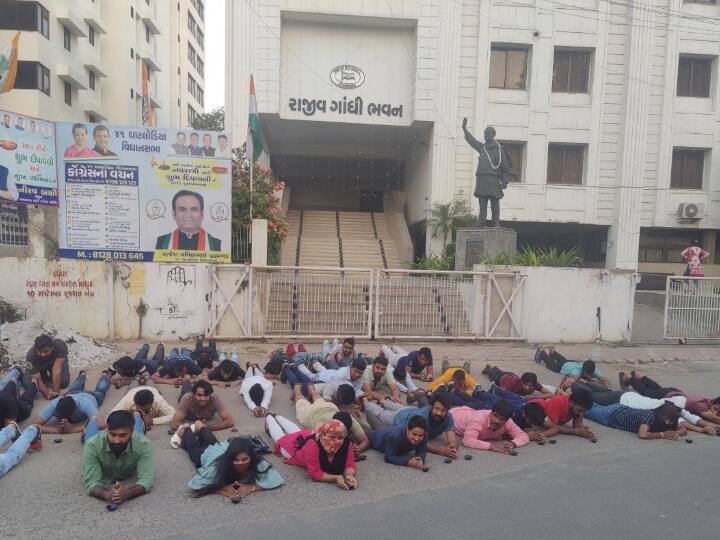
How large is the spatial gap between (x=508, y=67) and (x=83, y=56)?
74.5 feet

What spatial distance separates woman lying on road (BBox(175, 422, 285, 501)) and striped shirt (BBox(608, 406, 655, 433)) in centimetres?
414

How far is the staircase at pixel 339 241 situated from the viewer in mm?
17125

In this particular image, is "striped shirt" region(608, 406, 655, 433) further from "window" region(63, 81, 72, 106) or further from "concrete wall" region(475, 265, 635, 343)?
"window" region(63, 81, 72, 106)

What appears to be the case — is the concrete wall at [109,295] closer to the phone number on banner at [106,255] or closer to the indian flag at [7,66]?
the phone number on banner at [106,255]

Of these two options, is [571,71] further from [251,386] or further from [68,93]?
[68,93]

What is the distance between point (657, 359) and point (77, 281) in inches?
450

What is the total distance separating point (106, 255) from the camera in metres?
10.4

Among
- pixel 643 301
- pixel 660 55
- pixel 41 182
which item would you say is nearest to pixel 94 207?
pixel 41 182

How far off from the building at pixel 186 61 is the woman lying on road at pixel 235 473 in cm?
4306

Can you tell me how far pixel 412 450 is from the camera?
4973 millimetres

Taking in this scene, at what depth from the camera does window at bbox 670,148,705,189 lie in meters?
19.5

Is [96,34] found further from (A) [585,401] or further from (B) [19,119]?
(A) [585,401]

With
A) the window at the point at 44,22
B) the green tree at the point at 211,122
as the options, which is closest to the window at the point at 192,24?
the green tree at the point at 211,122

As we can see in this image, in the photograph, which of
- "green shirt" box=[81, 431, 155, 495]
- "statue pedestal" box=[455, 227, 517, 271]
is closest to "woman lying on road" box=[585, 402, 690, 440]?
"green shirt" box=[81, 431, 155, 495]
